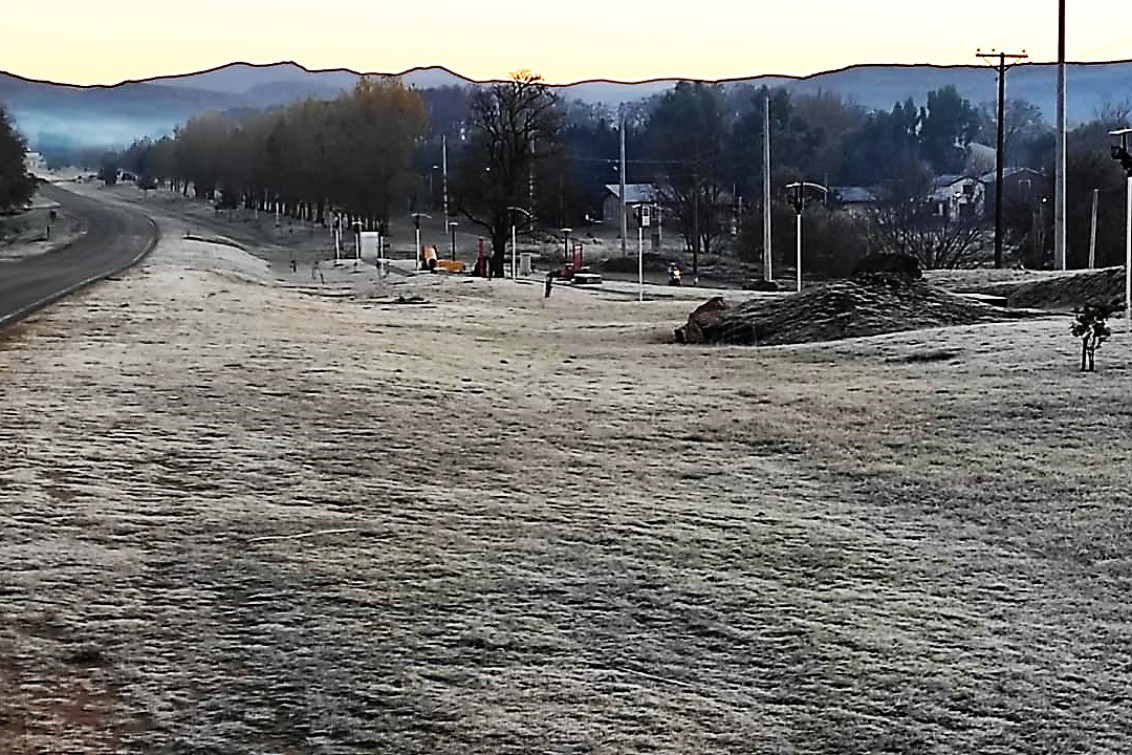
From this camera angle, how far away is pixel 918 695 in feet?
17.8

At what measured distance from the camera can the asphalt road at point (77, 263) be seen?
28.5m

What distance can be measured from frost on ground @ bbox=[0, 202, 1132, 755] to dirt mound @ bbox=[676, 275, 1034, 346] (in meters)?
6.52

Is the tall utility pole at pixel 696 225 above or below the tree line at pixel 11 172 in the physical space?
below

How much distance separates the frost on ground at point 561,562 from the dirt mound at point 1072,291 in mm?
11791

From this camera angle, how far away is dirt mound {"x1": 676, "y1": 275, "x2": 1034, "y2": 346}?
69.6 feet

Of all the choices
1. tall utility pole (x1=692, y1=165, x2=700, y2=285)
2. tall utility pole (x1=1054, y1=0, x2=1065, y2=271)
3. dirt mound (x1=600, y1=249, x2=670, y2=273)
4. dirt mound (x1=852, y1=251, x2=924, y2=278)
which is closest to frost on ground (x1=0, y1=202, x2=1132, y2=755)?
dirt mound (x1=852, y1=251, x2=924, y2=278)

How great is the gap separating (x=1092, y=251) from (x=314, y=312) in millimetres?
32800

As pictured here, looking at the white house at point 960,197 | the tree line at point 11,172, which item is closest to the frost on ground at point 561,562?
the tree line at point 11,172

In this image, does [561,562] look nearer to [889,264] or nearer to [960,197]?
[889,264]

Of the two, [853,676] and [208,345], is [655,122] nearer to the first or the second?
[208,345]

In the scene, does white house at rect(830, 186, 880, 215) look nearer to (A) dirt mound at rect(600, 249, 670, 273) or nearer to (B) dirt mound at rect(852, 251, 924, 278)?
(A) dirt mound at rect(600, 249, 670, 273)

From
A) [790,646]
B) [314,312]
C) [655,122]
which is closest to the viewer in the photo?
[790,646]

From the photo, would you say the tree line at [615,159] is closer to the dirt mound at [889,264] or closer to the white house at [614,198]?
the white house at [614,198]

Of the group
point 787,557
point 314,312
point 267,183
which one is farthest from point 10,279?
point 267,183
